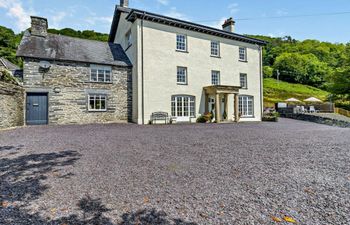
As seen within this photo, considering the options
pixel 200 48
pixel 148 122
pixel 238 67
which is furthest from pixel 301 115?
pixel 148 122

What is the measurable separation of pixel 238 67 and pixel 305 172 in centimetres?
1714

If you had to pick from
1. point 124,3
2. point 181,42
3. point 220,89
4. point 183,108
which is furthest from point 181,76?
point 124,3

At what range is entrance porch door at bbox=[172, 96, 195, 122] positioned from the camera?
658 inches

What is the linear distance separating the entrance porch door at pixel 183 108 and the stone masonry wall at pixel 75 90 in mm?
3840

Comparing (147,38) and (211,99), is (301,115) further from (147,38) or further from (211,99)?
(147,38)

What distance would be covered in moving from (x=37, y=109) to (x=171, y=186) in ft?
46.1

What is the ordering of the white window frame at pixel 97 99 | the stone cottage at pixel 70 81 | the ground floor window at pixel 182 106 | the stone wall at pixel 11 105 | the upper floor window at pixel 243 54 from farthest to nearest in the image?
the upper floor window at pixel 243 54, the ground floor window at pixel 182 106, the white window frame at pixel 97 99, the stone cottage at pixel 70 81, the stone wall at pixel 11 105

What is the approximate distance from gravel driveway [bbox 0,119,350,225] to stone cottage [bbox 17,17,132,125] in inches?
344

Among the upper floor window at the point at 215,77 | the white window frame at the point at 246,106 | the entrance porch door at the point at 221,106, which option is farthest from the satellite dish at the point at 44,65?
the white window frame at the point at 246,106

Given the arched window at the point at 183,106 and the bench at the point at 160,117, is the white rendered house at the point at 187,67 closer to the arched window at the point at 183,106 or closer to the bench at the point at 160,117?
the arched window at the point at 183,106

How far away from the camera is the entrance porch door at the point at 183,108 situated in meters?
16.7

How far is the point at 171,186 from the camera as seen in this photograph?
12.0 ft

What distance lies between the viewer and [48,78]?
551 inches

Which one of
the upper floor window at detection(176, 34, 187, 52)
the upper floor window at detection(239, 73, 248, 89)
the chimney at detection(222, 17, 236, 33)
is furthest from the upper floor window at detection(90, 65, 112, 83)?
the chimney at detection(222, 17, 236, 33)
